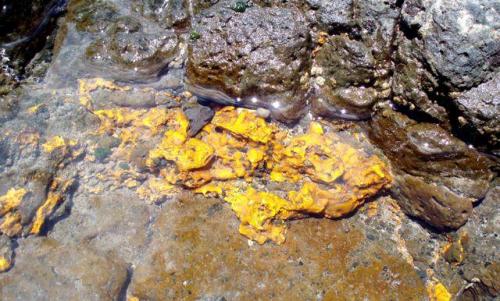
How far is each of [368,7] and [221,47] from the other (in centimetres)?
126

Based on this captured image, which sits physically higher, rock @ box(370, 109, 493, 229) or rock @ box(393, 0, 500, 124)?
rock @ box(393, 0, 500, 124)

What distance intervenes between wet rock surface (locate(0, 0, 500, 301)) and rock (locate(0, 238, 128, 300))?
1 centimetres

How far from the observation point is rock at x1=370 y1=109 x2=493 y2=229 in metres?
3.21

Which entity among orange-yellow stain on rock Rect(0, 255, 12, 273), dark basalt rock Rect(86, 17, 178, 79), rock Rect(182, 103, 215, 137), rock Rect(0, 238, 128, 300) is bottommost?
rock Rect(0, 238, 128, 300)

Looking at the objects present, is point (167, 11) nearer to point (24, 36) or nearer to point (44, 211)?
point (24, 36)

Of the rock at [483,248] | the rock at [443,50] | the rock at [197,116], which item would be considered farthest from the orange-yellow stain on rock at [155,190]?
the rock at [483,248]

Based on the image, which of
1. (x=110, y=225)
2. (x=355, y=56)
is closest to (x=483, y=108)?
(x=355, y=56)

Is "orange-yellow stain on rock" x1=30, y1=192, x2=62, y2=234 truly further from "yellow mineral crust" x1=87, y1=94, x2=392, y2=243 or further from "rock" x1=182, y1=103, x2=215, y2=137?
"rock" x1=182, y1=103, x2=215, y2=137

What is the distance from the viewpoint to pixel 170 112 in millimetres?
3832

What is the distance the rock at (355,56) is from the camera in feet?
10.6

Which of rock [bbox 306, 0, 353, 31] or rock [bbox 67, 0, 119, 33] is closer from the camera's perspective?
rock [bbox 306, 0, 353, 31]

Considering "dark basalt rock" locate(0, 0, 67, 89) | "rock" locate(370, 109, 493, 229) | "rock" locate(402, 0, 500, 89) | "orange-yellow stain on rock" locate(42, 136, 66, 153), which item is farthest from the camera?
"orange-yellow stain on rock" locate(42, 136, 66, 153)

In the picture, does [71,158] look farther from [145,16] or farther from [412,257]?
[412,257]

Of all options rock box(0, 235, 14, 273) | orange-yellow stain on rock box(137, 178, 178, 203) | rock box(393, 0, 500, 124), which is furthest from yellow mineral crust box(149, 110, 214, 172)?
rock box(393, 0, 500, 124)
